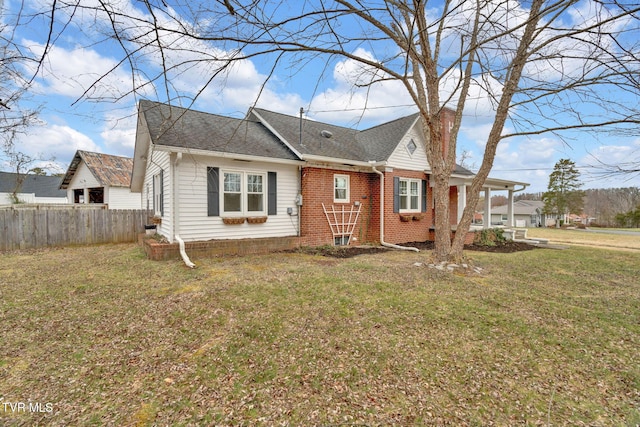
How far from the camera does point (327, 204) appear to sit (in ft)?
31.6

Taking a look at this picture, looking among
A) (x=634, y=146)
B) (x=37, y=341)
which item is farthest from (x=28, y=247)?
(x=634, y=146)

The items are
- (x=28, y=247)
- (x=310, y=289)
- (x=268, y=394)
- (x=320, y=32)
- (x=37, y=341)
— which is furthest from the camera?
(x=28, y=247)

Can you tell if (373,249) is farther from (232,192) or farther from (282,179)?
(232,192)

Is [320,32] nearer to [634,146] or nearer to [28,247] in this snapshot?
[634,146]

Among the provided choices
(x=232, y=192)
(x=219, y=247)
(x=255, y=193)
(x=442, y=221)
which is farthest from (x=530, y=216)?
(x=219, y=247)

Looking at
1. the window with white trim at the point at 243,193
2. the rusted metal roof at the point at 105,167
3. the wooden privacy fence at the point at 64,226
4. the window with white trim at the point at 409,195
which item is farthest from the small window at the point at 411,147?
the rusted metal roof at the point at 105,167

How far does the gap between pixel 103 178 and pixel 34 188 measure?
2221 cm

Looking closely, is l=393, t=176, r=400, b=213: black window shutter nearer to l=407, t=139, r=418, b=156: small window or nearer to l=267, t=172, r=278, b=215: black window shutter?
l=407, t=139, r=418, b=156: small window

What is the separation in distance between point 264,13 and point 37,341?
4253 mm

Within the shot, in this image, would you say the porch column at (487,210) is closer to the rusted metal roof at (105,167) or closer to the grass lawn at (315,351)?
the grass lawn at (315,351)

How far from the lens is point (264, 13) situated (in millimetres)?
3035

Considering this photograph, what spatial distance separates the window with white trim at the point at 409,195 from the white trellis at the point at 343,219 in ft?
6.23

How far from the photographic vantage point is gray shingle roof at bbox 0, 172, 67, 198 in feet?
90.5

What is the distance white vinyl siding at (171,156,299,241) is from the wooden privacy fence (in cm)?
489
